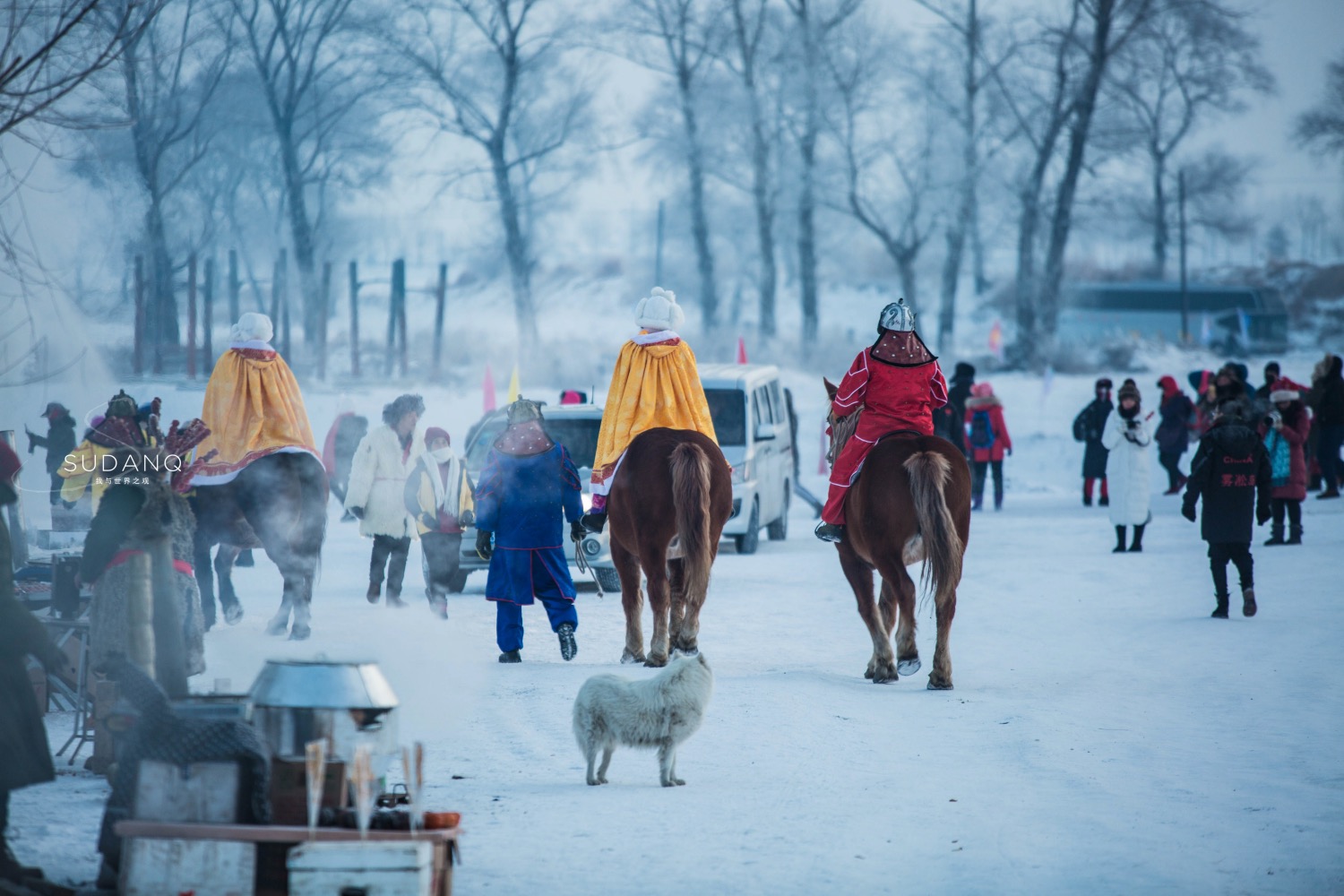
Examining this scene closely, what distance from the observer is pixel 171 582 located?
220 inches

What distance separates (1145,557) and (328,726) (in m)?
11.5

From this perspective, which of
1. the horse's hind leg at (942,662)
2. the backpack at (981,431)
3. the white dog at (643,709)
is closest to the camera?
the white dog at (643,709)

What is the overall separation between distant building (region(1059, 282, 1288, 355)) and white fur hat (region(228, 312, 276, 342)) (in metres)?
34.8

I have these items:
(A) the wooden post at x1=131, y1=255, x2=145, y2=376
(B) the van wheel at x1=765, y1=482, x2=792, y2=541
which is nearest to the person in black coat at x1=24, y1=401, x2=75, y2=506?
(A) the wooden post at x1=131, y1=255, x2=145, y2=376

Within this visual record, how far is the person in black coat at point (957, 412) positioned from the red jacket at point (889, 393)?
6496 mm

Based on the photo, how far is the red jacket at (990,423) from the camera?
19.0 m

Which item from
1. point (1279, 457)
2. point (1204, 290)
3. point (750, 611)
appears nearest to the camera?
point (750, 611)

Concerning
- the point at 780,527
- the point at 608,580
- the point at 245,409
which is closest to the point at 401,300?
the point at 780,527

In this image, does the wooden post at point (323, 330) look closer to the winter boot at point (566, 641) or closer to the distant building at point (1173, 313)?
the winter boot at point (566, 641)

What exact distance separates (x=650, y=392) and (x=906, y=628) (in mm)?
2187

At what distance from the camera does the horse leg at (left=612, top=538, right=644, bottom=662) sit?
8867 millimetres

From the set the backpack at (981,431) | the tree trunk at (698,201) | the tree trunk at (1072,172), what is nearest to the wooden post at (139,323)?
the backpack at (981,431)

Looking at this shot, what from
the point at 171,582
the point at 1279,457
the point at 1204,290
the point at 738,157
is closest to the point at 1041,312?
the point at 738,157

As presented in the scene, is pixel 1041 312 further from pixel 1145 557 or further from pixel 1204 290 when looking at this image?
pixel 1145 557
